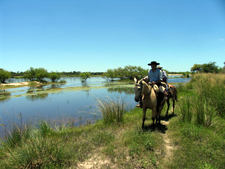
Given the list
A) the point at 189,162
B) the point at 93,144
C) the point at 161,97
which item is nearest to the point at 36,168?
the point at 93,144

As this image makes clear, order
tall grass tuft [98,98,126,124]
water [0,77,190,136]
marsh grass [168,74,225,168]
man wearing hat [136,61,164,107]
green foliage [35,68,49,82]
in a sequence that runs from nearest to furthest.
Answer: marsh grass [168,74,225,168] → man wearing hat [136,61,164,107] → tall grass tuft [98,98,126,124] → water [0,77,190,136] → green foliage [35,68,49,82]

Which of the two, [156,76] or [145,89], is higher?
[156,76]

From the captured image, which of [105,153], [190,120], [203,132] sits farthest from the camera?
[190,120]

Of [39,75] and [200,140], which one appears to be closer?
[200,140]

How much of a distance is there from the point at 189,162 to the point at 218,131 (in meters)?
2.14

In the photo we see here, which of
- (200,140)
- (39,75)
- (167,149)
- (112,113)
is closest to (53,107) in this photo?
(112,113)

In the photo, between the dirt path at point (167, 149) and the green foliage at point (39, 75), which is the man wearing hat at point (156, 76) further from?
the green foliage at point (39, 75)

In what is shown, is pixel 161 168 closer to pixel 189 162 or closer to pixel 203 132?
pixel 189 162

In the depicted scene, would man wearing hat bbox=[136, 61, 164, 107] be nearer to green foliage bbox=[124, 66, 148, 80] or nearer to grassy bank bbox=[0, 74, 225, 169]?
grassy bank bbox=[0, 74, 225, 169]

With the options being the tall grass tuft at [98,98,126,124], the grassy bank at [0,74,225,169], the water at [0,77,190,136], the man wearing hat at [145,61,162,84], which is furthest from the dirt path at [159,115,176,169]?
the water at [0,77,190,136]

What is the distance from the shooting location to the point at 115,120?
18.2 ft

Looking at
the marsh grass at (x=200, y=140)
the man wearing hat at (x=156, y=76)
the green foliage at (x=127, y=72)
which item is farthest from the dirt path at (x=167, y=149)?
the green foliage at (x=127, y=72)

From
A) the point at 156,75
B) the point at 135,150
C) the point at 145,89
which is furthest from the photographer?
the point at 156,75

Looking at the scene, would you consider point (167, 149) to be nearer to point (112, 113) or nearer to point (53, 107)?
point (112, 113)
